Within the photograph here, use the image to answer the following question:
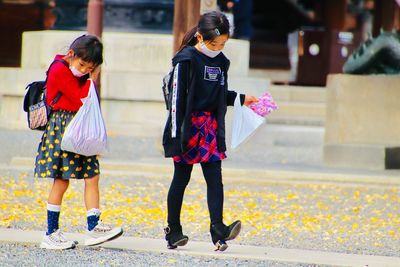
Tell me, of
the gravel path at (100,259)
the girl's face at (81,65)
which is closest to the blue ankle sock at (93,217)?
the gravel path at (100,259)

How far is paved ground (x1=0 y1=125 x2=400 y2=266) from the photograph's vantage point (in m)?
8.25

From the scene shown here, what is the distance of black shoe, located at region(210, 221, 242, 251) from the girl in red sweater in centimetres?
58

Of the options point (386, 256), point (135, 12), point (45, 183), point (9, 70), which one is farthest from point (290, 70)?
point (386, 256)

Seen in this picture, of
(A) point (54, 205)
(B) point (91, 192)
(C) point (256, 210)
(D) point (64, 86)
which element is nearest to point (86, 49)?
(D) point (64, 86)

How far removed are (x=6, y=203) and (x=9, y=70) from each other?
7786 mm

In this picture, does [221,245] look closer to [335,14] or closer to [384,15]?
[384,15]

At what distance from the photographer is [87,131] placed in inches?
275

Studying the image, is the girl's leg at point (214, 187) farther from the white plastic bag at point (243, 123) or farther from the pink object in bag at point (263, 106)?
the pink object in bag at point (263, 106)

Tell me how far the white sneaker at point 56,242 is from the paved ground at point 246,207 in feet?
0.23

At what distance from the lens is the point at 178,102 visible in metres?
6.93

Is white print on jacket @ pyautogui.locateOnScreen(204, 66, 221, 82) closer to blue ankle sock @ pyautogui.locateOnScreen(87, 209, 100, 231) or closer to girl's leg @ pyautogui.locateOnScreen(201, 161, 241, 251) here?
girl's leg @ pyautogui.locateOnScreen(201, 161, 241, 251)

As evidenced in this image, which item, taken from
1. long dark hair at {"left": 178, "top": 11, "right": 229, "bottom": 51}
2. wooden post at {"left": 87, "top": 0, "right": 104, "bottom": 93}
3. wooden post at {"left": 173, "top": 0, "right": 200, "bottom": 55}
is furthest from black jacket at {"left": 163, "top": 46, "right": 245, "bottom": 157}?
wooden post at {"left": 87, "top": 0, "right": 104, "bottom": 93}

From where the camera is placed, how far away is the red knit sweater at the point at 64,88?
7086 mm

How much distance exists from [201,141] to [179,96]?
0.32 m
